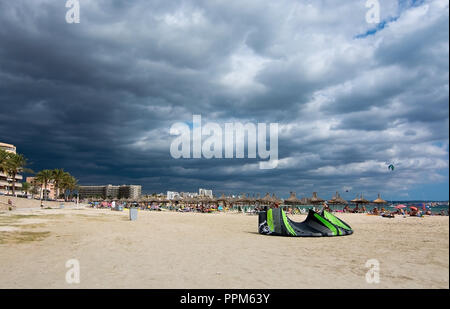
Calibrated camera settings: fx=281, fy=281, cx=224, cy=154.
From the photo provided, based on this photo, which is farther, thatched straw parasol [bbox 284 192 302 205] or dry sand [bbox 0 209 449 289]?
thatched straw parasol [bbox 284 192 302 205]

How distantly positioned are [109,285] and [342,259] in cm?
504

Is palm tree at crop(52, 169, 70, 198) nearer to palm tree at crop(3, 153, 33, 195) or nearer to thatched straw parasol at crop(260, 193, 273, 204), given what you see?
palm tree at crop(3, 153, 33, 195)

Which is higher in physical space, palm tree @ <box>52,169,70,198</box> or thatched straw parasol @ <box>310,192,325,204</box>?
palm tree @ <box>52,169,70,198</box>

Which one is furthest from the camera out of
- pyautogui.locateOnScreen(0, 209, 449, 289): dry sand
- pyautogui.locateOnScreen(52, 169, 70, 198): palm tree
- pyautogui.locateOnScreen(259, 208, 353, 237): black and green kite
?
pyautogui.locateOnScreen(52, 169, 70, 198): palm tree

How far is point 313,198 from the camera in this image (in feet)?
175

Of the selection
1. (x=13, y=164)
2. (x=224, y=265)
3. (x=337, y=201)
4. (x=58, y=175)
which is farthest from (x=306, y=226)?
(x=58, y=175)

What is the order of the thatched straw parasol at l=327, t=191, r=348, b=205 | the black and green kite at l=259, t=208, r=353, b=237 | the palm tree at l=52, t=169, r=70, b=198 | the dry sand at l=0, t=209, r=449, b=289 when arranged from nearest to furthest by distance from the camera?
the dry sand at l=0, t=209, r=449, b=289 < the black and green kite at l=259, t=208, r=353, b=237 < the thatched straw parasol at l=327, t=191, r=348, b=205 < the palm tree at l=52, t=169, r=70, b=198

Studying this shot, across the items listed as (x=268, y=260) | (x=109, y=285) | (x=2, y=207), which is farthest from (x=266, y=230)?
(x=2, y=207)

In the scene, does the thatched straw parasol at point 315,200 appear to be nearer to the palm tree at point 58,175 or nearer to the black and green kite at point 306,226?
the black and green kite at point 306,226

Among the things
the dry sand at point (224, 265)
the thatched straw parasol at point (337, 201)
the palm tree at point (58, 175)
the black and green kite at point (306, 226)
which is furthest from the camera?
the palm tree at point (58, 175)

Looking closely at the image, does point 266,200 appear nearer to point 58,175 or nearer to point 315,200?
point 315,200

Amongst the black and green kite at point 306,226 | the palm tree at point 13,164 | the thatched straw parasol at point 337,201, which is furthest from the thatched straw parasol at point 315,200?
the palm tree at point 13,164

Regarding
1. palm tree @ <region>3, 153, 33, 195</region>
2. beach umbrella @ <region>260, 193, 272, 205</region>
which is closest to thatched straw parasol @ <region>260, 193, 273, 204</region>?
beach umbrella @ <region>260, 193, 272, 205</region>
